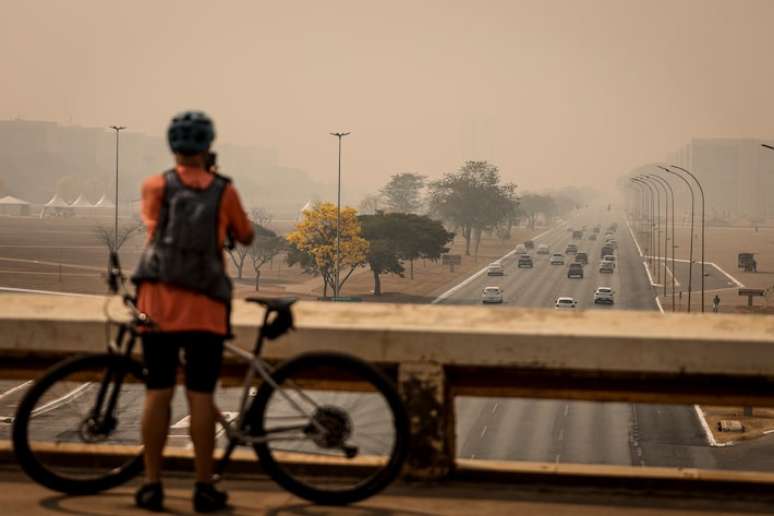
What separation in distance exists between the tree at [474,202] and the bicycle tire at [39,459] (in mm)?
161938

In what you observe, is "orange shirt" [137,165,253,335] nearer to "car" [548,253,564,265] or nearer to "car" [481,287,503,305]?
"car" [481,287,503,305]

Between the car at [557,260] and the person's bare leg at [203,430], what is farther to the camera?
the car at [557,260]

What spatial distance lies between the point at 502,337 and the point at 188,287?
1454 millimetres

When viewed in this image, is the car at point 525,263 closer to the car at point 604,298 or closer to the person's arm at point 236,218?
the car at point 604,298

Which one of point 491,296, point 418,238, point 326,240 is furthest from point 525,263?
point 491,296

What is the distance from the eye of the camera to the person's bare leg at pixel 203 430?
512cm

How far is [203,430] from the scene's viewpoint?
203 inches

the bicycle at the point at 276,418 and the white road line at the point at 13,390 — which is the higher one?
the bicycle at the point at 276,418

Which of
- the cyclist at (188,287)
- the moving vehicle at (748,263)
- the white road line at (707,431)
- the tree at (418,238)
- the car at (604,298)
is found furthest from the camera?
the moving vehicle at (748,263)

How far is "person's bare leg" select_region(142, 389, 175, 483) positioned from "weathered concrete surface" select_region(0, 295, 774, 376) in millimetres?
627

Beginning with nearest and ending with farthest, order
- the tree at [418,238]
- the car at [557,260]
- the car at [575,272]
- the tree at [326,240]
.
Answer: the tree at [326,240]
the tree at [418,238]
the car at [575,272]
the car at [557,260]

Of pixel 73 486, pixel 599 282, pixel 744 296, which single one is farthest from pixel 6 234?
pixel 73 486

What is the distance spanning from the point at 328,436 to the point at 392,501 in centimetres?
45

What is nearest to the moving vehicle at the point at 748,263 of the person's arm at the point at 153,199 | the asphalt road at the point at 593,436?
the asphalt road at the point at 593,436
